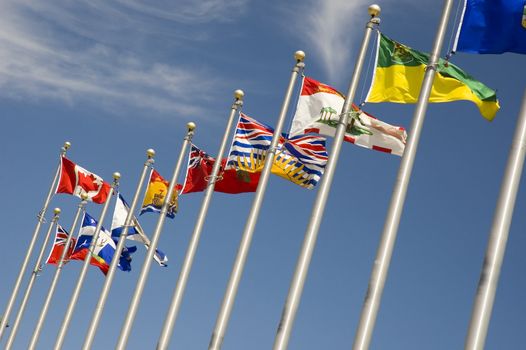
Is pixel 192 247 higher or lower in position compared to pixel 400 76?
lower

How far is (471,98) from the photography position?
1959 cm

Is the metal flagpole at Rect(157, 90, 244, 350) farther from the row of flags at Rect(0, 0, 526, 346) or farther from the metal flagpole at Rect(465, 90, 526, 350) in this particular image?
the metal flagpole at Rect(465, 90, 526, 350)

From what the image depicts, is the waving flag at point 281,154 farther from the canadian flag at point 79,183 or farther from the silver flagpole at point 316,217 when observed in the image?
the canadian flag at point 79,183

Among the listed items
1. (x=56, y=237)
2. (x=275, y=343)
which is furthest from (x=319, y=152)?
(x=56, y=237)

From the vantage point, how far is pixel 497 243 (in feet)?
45.2

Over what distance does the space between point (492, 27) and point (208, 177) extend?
12.0 metres

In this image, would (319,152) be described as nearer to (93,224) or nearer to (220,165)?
(220,165)

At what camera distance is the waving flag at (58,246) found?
3753 centimetres

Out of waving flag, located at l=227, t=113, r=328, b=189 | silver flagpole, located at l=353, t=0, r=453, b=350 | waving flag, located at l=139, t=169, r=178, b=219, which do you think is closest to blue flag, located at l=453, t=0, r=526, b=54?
silver flagpole, located at l=353, t=0, r=453, b=350

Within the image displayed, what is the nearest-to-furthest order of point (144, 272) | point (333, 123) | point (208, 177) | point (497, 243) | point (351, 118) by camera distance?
1. point (497, 243)
2. point (351, 118)
3. point (333, 123)
4. point (208, 177)
5. point (144, 272)

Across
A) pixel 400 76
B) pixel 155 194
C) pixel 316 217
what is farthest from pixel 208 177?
pixel 400 76

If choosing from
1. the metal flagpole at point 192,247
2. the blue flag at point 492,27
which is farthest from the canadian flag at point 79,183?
the blue flag at point 492,27

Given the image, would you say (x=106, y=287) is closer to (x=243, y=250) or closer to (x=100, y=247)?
(x=100, y=247)

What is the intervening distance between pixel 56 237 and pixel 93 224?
154 inches
